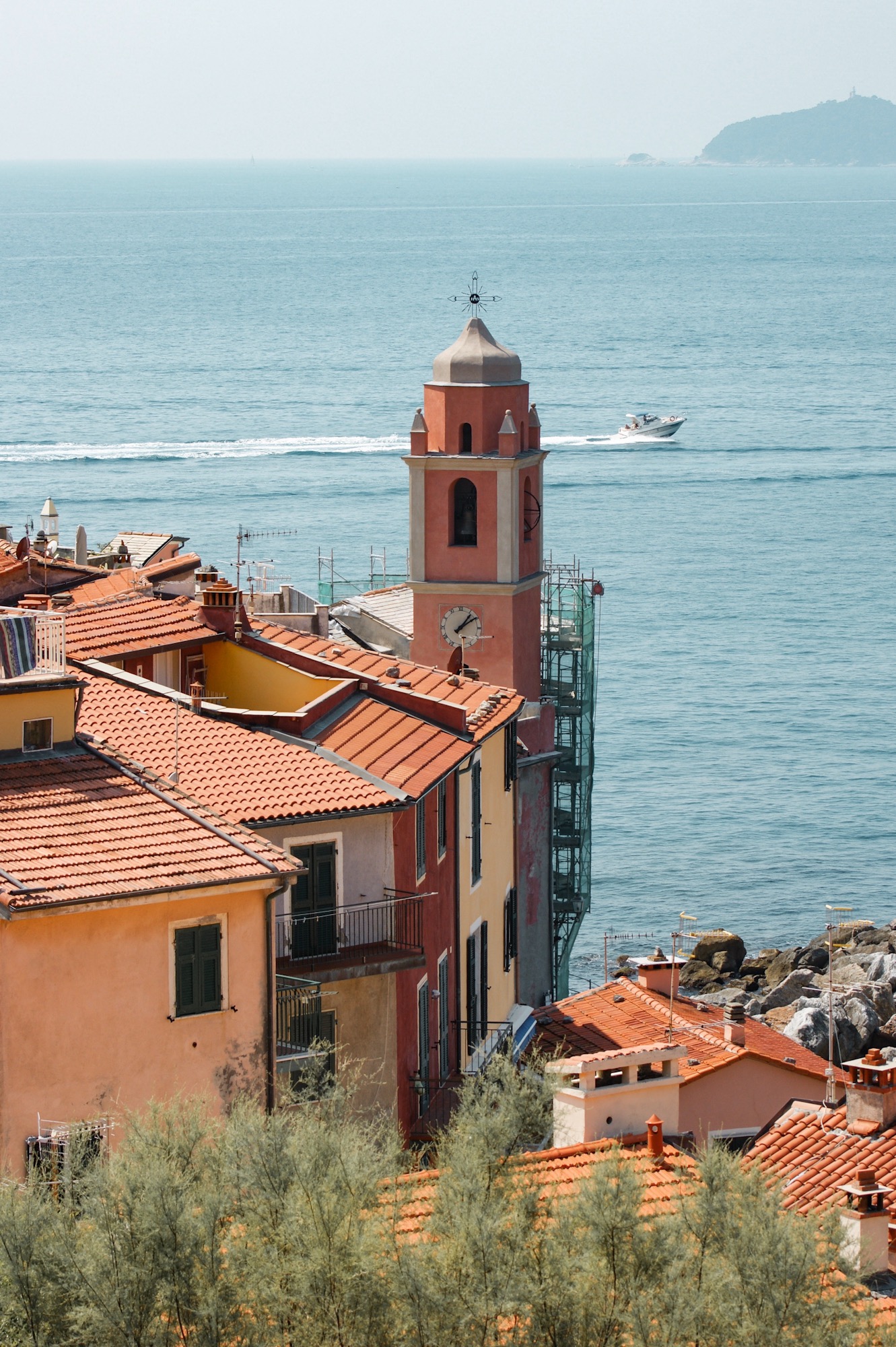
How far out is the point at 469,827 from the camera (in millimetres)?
26266

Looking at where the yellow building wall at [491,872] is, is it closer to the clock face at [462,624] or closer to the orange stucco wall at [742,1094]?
the orange stucco wall at [742,1094]

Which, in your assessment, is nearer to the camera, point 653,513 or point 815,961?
point 815,961

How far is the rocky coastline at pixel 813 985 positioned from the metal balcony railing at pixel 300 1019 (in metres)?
16.9

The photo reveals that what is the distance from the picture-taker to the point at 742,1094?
25391mm

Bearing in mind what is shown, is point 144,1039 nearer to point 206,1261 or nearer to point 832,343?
point 206,1261

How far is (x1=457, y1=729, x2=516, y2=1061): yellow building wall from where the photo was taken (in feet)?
84.5

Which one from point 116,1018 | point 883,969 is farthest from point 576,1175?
point 883,969

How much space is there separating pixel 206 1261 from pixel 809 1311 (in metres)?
3.22

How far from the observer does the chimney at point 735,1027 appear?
2666 centimetres

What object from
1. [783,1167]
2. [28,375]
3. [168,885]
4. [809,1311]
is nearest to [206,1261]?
[809,1311]

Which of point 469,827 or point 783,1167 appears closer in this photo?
point 783,1167

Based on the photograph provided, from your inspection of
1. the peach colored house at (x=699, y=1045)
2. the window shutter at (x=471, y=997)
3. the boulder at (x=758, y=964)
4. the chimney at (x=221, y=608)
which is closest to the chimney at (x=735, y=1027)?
the peach colored house at (x=699, y=1045)

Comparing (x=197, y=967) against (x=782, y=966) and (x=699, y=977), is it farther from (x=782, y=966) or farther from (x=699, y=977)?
(x=782, y=966)

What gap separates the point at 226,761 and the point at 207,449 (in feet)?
317
